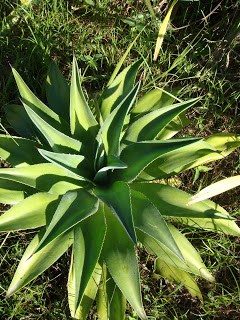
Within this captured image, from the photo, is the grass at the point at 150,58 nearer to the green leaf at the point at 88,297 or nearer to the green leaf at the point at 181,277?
the green leaf at the point at 181,277

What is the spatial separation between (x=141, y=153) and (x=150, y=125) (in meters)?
0.22

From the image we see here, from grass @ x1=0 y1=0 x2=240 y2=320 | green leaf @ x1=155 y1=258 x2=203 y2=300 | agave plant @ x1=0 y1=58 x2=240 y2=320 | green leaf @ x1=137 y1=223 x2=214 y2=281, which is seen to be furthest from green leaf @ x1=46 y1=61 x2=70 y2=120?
green leaf @ x1=155 y1=258 x2=203 y2=300

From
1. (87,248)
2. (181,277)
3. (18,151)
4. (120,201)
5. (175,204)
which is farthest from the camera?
(181,277)

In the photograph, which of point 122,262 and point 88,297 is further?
point 88,297

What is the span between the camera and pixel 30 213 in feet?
5.86

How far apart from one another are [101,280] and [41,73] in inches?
64.7

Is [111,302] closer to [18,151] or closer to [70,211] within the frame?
[70,211]

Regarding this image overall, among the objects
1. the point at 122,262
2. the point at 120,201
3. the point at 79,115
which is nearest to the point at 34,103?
the point at 79,115

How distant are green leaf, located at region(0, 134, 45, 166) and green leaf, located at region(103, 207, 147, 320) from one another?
1.73 ft

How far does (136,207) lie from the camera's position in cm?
179

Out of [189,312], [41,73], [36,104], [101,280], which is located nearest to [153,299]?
[189,312]

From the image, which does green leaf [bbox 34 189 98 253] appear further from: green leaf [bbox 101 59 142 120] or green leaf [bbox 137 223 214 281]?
green leaf [bbox 101 59 142 120]

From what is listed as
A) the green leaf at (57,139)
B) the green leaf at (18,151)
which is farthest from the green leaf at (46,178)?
the green leaf at (18,151)

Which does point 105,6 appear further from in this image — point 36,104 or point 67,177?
point 67,177
